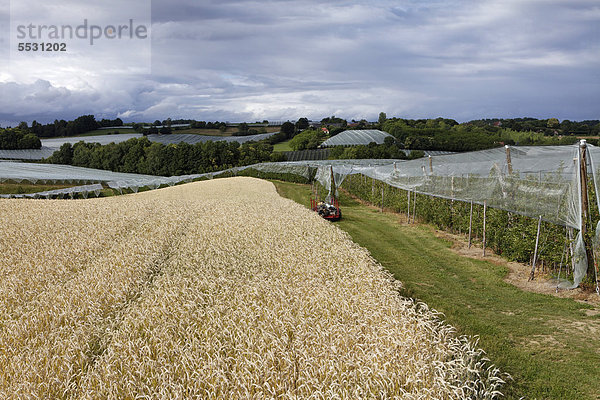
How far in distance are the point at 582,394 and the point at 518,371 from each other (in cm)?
83

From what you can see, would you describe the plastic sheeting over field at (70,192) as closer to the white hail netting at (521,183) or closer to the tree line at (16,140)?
the white hail netting at (521,183)

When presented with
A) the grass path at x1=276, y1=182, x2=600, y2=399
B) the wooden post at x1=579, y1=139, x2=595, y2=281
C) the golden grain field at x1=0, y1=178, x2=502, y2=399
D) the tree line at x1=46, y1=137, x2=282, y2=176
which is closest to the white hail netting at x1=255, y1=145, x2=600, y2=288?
the wooden post at x1=579, y1=139, x2=595, y2=281

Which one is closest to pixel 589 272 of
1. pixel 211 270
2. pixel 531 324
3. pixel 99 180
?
pixel 531 324

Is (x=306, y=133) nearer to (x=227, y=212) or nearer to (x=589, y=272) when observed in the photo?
(x=227, y=212)

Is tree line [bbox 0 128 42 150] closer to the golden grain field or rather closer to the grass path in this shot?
the golden grain field

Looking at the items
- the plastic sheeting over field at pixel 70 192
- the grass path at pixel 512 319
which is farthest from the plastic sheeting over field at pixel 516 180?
the plastic sheeting over field at pixel 70 192

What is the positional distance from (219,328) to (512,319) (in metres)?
6.29

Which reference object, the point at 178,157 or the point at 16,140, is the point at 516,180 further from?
the point at 16,140

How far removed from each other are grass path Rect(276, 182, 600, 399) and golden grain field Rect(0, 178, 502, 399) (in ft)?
3.63

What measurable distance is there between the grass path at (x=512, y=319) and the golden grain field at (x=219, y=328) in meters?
1.11

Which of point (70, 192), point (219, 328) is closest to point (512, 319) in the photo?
point (219, 328)

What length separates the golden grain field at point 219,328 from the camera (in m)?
4.09

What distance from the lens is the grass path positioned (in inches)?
243

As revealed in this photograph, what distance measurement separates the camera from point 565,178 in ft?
34.2
